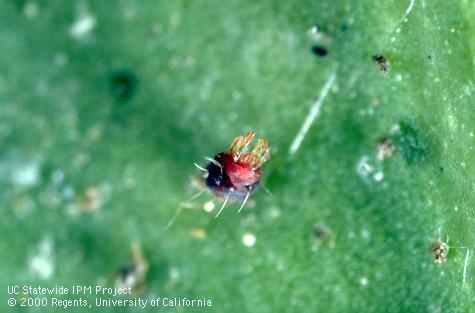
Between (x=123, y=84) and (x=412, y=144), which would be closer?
(x=412, y=144)

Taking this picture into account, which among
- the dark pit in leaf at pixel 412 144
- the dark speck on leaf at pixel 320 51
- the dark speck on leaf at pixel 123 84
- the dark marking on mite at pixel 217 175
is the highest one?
the dark speck on leaf at pixel 320 51

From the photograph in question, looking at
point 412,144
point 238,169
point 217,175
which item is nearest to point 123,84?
point 217,175

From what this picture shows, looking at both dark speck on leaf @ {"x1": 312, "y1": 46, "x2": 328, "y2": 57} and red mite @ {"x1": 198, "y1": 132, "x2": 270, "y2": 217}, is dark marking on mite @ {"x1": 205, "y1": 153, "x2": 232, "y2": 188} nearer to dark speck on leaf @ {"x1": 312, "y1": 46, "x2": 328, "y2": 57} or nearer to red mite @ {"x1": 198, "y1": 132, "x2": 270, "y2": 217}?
red mite @ {"x1": 198, "y1": 132, "x2": 270, "y2": 217}

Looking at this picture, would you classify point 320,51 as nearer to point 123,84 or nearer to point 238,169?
point 238,169

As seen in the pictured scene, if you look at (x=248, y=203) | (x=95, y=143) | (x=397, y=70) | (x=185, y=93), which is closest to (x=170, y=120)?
(x=185, y=93)

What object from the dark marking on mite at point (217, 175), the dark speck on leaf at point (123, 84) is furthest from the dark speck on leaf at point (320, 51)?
the dark speck on leaf at point (123, 84)

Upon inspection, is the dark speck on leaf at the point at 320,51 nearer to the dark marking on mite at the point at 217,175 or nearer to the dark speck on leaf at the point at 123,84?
the dark marking on mite at the point at 217,175

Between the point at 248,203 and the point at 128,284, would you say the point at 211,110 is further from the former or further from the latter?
the point at 128,284
